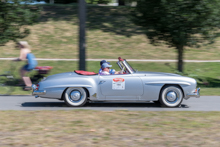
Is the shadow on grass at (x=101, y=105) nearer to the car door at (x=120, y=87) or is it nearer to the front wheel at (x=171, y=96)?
the front wheel at (x=171, y=96)

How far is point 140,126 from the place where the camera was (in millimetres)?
5914

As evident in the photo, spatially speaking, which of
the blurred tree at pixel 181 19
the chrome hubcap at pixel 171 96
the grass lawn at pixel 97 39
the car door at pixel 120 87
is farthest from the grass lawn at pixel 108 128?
the grass lawn at pixel 97 39

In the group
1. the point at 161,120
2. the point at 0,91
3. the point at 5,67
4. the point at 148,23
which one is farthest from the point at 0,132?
the point at 5,67

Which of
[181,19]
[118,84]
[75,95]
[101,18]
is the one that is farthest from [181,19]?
[101,18]

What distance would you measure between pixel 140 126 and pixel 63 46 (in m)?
18.7

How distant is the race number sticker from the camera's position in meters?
8.07

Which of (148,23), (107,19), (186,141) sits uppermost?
(107,19)

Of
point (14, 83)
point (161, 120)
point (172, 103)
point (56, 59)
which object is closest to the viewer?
point (161, 120)

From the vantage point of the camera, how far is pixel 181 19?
12.9 m

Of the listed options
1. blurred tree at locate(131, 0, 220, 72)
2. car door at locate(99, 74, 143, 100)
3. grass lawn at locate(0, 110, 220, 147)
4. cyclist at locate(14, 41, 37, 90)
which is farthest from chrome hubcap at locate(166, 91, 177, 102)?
blurred tree at locate(131, 0, 220, 72)

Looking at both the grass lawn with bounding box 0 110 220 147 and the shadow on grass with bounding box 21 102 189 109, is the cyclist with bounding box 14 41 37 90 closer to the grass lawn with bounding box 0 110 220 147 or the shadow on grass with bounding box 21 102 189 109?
the shadow on grass with bounding box 21 102 189 109

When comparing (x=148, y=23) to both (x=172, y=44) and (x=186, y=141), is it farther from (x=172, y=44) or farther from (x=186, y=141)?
(x=186, y=141)

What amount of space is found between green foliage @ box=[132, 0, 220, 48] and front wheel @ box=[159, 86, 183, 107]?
17.6 ft

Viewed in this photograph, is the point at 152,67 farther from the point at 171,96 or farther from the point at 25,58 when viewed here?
the point at 171,96
